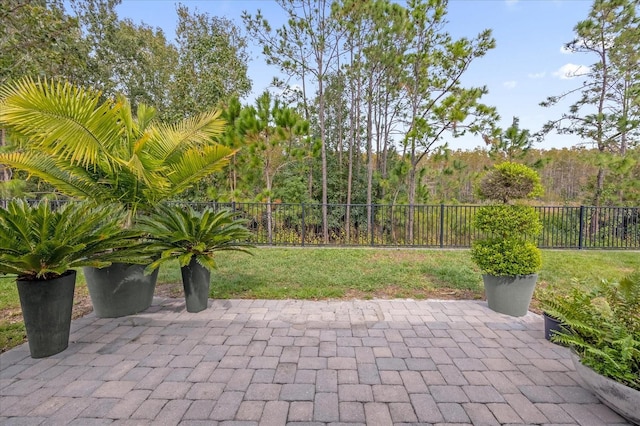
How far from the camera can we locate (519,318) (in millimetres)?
3180

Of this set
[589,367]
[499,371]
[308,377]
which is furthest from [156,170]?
[589,367]

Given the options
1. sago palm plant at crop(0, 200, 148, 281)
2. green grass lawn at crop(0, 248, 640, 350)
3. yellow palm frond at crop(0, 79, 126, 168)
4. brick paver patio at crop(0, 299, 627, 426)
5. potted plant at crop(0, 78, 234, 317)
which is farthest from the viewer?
green grass lawn at crop(0, 248, 640, 350)

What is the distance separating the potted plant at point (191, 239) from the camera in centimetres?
311

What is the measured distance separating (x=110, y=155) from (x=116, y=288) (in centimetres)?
143

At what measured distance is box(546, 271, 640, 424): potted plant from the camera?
167 centimetres

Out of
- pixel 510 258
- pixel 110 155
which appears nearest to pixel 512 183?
pixel 510 258

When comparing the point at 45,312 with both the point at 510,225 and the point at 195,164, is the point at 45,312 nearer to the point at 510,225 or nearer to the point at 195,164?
the point at 195,164

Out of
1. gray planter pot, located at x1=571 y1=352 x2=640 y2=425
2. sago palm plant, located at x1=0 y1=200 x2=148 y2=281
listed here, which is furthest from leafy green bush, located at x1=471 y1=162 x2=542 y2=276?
sago palm plant, located at x1=0 y1=200 x2=148 y2=281

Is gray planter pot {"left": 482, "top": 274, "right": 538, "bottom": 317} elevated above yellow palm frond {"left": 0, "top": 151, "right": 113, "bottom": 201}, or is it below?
below

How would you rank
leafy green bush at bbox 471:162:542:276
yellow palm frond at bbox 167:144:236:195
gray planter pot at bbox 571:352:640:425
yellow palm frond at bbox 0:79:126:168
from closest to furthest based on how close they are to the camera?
gray planter pot at bbox 571:352:640:425
yellow palm frond at bbox 0:79:126:168
leafy green bush at bbox 471:162:542:276
yellow palm frond at bbox 167:144:236:195

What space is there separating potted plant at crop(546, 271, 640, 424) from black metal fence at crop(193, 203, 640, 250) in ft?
17.2

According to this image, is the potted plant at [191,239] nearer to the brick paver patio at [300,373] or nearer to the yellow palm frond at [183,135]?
the brick paver patio at [300,373]

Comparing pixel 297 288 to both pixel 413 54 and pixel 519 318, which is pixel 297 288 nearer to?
pixel 519 318

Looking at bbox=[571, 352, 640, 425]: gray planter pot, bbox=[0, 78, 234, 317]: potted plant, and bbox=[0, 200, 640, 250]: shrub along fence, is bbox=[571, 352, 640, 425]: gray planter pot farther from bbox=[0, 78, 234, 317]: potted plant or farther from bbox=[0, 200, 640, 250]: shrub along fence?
bbox=[0, 200, 640, 250]: shrub along fence
